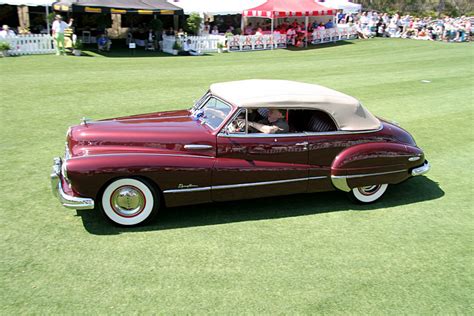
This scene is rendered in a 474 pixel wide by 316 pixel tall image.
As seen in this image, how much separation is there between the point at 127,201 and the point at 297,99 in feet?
8.21

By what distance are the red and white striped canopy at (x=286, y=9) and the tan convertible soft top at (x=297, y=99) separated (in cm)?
1994

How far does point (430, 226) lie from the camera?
6027 mm

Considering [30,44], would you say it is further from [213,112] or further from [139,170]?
[139,170]

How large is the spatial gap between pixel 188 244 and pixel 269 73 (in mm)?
13350

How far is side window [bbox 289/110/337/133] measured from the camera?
6.43 metres

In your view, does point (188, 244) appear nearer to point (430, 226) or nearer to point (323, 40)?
point (430, 226)

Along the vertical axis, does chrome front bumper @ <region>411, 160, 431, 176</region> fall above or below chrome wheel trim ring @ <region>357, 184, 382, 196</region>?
above

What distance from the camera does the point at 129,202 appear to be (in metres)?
5.56

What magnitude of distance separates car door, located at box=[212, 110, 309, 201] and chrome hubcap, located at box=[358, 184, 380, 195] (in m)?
0.91

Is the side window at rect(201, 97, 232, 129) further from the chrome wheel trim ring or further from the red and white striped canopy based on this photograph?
the red and white striped canopy

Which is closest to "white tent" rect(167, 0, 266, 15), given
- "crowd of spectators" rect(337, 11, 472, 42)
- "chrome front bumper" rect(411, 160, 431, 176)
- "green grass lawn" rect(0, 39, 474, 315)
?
"crowd of spectators" rect(337, 11, 472, 42)

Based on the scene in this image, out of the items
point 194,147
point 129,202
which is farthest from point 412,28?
point 129,202

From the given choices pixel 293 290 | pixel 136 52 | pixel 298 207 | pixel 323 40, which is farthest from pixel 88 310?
pixel 323 40

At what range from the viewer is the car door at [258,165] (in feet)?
Answer: 19.3
